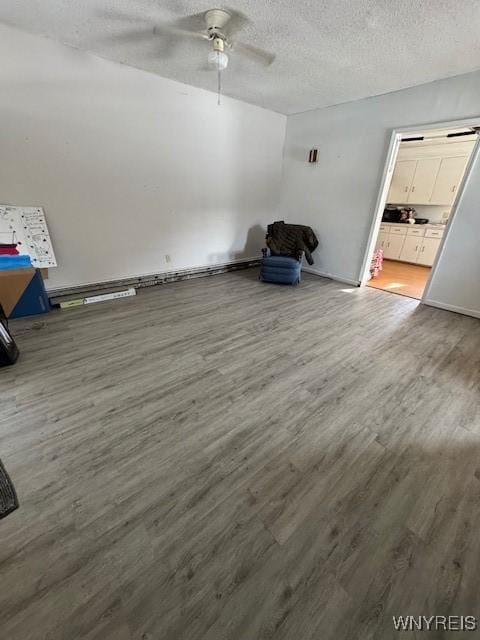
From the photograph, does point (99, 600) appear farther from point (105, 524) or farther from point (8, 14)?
point (8, 14)

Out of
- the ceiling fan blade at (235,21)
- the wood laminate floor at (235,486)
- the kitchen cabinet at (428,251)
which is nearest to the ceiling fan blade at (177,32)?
the ceiling fan blade at (235,21)

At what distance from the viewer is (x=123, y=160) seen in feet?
10.8

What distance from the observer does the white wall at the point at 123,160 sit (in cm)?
266

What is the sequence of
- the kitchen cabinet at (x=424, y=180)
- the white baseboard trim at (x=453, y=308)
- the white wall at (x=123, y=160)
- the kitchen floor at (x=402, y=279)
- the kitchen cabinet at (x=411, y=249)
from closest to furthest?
the white wall at (x=123, y=160)
the white baseboard trim at (x=453, y=308)
the kitchen floor at (x=402, y=279)
the kitchen cabinet at (x=424, y=180)
the kitchen cabinet at (x=411, y=249)

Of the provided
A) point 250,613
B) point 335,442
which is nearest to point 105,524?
point 250,613

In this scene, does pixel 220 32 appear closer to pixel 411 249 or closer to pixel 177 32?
pixel 177 32

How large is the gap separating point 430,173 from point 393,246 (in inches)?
58.5

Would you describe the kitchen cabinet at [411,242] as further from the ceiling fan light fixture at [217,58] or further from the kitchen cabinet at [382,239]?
the ceiling fan light fixture at [217,58]

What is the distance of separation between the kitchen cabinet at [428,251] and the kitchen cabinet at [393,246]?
1.34 ft

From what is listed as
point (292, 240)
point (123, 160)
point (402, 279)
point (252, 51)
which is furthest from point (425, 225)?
point (123, 160)

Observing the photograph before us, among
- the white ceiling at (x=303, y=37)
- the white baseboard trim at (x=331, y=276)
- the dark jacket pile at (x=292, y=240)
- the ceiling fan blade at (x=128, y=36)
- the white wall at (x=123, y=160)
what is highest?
the ceiling fan blade at (x=128, y=36)

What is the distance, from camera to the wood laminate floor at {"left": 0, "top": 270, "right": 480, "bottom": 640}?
3.15 feet

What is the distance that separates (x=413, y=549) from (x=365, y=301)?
3.03 meters

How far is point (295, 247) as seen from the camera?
171 inches
